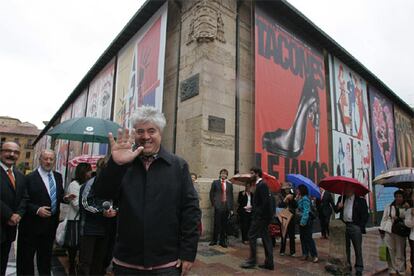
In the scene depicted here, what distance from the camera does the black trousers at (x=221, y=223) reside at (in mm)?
6891

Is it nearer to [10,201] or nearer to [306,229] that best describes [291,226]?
[306,229]

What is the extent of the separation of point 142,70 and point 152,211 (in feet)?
34.4

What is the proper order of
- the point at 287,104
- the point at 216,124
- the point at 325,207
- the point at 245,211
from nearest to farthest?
the point at 245,211
the point at 216,124
the point at 325,207
the point at 287,104

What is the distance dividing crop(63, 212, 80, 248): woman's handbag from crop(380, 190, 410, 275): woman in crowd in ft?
18.4

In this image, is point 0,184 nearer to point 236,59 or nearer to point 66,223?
point 66,223

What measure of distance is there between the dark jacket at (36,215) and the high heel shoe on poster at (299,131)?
7.02m

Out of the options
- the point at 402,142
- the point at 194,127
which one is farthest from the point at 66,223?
the point at 402,142

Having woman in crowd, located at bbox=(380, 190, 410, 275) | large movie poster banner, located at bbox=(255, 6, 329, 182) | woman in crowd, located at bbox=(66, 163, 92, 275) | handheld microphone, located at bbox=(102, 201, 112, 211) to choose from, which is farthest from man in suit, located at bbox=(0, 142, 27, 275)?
large movie poster banner, located at bbox=(255, 6, 329, 182)

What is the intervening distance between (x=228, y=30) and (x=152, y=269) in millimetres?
8745

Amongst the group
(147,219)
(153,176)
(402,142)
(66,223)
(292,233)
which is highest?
(402,142)

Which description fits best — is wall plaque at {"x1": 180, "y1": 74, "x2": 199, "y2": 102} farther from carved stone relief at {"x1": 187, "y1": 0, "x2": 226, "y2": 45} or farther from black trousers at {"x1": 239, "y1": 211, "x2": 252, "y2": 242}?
black trousers at {"x1": 239, "y1": 211, "x2": 252, "y2": 242}

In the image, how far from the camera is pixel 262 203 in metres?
5.25

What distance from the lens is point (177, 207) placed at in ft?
6.63

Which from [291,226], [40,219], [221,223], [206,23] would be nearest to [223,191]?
[221,223]
